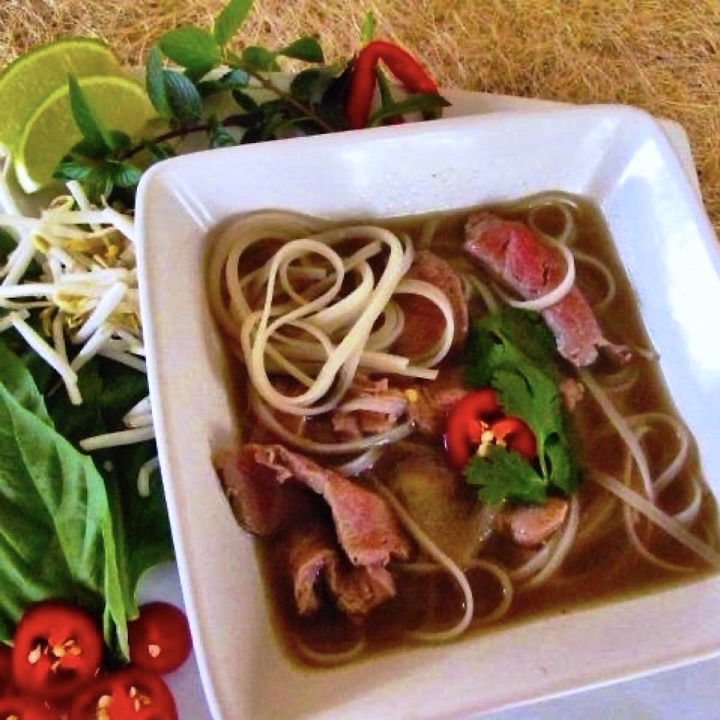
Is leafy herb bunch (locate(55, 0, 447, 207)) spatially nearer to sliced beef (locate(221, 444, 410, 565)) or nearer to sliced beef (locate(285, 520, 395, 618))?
sliced beef (locate(221, 444, 410, 565))

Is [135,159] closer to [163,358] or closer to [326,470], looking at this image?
[163,358]

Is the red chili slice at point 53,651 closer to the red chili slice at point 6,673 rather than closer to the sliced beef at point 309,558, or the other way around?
the red chili slice at point 6,673

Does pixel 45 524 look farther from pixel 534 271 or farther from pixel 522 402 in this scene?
pixel 534 271

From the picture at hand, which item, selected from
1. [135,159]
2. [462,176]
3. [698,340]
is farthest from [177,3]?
[698,340]

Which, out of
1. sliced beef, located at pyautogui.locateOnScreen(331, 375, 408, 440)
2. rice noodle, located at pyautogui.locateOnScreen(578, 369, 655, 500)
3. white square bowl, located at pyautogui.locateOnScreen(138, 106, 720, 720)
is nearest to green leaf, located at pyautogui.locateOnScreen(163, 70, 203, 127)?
white square bowl, located at pyautogui.locateOnScreen(138, 106, 720, 720)

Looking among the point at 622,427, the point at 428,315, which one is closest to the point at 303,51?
the point at 428,315

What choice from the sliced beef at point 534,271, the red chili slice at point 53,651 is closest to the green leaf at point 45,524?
the red chili slice at point 53,651

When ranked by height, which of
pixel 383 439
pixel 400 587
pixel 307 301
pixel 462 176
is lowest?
pixel 400 587
